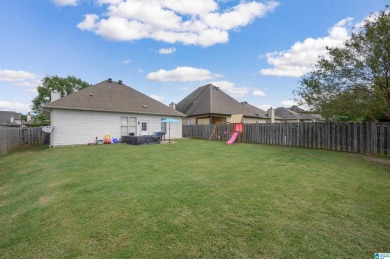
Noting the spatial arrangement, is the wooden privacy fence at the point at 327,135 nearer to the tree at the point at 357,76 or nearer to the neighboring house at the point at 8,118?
the tree at the point at 357,76

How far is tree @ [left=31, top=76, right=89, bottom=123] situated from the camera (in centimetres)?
4138

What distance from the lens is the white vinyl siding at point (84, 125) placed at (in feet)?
45.6

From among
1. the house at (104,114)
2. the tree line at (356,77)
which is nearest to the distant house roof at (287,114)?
the house at (104,114)

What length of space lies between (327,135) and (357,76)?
3.56 m

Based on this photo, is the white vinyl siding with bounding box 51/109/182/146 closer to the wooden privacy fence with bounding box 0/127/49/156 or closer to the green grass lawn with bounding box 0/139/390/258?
the wooden privacy fence with bounding box 0/127/49/156

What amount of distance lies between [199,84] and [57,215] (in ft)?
95.9

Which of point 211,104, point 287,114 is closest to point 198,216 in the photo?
point 211,104

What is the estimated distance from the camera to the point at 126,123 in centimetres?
1702

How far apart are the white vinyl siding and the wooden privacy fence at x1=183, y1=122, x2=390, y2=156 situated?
31.1 ft

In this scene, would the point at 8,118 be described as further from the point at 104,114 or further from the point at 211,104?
the point at 211,104

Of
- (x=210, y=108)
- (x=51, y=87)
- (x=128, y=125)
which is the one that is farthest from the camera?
(x=51, y=87)

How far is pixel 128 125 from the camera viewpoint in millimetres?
17109


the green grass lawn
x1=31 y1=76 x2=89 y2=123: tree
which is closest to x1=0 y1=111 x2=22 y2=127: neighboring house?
x1=31 y1=76 x2=89 y2=123: tree

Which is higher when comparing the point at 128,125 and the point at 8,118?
the point at 8,118
